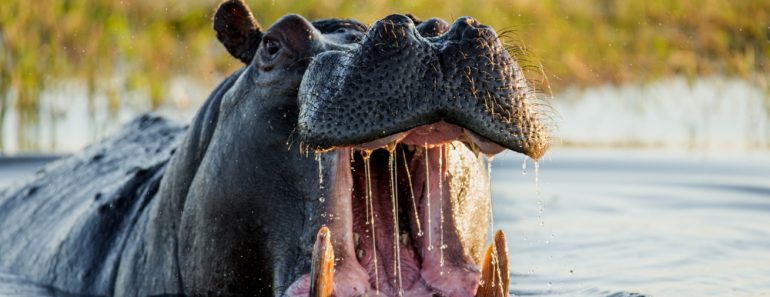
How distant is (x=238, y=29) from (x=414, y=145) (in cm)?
100

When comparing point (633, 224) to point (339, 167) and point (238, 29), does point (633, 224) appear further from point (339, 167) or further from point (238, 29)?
point (339, 167)

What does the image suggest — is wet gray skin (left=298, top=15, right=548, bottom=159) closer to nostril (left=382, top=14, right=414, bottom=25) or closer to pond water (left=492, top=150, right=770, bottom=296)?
nostril (left=382, top=14, right=414, bottom=25)

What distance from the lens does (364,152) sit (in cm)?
366

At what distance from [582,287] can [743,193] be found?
3.24 metres

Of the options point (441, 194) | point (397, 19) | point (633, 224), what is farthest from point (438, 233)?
point (633, 224)

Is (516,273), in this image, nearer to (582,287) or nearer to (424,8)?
(582,287)

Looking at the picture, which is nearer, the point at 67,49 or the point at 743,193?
the point at 743,193

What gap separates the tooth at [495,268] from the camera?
3616 mm

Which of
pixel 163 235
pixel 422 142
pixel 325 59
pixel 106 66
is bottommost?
pixel 163 235

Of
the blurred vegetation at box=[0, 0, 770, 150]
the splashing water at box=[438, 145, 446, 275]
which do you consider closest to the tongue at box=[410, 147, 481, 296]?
the splashing water at box=[438, 145, 446, 275]

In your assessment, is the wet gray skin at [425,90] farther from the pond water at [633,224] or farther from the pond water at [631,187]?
the pond water at [633,224]

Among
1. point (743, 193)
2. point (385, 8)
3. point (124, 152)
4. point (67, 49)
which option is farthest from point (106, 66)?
point (743, 193)

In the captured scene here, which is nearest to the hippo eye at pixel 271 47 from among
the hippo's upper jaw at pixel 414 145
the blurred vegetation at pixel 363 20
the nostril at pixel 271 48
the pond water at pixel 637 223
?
the nostril at pixel 271 48

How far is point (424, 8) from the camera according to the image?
12.2m
